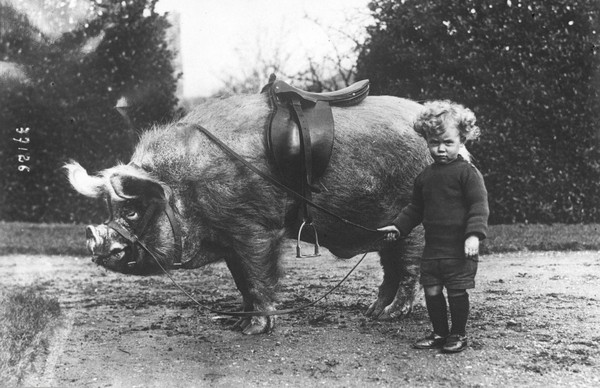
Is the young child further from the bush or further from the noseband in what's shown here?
the bush

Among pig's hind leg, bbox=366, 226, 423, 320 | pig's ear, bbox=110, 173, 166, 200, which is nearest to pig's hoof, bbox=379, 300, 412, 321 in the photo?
pig's hind leg, bbox=366, 226, 423, 320

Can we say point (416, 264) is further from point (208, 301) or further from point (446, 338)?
point (208, 301)

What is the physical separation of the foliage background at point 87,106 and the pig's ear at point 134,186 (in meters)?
3.19

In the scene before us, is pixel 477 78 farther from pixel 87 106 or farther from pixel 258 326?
pixel 87 106

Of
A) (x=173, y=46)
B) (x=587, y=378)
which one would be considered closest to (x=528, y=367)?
(x=587, y=378)

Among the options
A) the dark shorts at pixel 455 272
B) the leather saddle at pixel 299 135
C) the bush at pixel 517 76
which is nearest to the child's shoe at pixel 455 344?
the dark shorts at pixel 455 272

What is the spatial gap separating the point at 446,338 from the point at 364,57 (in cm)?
435

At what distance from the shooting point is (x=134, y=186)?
4.07 meters

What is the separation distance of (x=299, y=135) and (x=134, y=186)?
110cm

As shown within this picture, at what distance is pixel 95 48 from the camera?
8242 mm

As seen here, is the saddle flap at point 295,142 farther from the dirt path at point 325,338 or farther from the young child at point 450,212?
the dirt path at point 325,338

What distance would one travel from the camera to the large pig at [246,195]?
162 inches

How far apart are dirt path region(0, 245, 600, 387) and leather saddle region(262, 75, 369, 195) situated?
42.1 inches

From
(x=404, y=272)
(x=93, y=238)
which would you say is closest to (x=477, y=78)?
(x=404, y=272)
